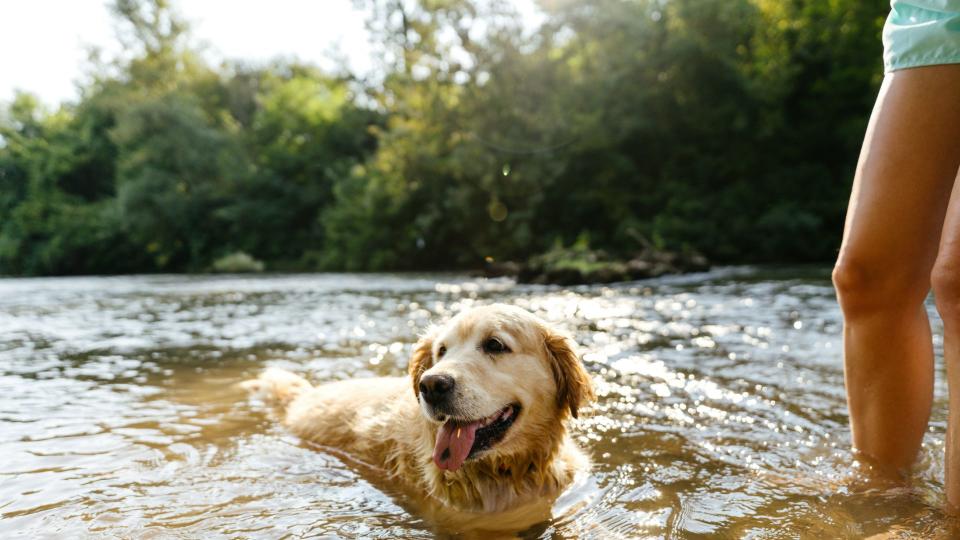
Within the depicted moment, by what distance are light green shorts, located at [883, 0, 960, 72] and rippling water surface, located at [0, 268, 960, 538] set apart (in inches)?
62.4

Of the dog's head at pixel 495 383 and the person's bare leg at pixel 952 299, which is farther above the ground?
the person's bare leg at pixel 952 299

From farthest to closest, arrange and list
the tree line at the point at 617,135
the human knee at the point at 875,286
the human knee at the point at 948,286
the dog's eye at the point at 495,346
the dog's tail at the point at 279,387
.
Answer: the tree line at the point at 617,135
the dog's tail at the point at 279,387
the dog's eye at the point at 495,346
the human knee at the point at 875,286
the human knee at the point at 948,286

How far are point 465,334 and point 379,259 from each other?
2671cm

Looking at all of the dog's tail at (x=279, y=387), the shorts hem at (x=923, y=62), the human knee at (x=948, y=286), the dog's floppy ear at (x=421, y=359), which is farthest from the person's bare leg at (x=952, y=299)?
the dog's tail at (x=279, y=387)

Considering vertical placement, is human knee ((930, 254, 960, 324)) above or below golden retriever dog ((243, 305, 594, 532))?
above

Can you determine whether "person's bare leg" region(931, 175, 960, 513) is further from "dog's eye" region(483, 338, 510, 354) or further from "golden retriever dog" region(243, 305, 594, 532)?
"dog's eye" region(483, 338, 510, 354)

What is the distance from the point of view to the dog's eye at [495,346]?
3.21 m

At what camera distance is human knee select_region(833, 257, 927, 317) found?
7.97ft

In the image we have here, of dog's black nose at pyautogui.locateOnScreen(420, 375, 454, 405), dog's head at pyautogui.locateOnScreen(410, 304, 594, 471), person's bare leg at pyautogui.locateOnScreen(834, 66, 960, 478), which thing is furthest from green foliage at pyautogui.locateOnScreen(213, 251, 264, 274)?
person's bare leg at pyautogui.locateOnScreen(834, 66, 960, 478)

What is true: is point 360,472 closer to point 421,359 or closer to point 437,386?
point 421,359

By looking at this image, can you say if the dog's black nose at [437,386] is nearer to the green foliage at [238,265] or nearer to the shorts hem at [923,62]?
the shorts hem at [923,62]

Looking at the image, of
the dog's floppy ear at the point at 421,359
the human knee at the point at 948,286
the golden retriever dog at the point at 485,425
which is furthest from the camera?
the dog's floppy ear at the point at 421,359

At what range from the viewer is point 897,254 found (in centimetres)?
239

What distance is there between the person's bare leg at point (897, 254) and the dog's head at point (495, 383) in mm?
1241
